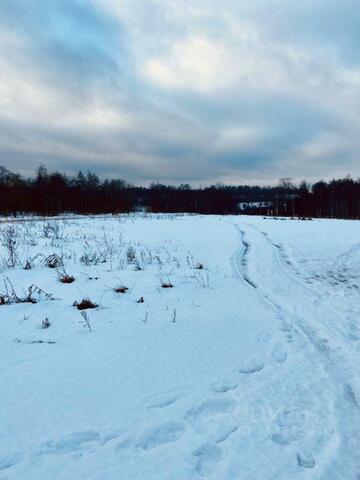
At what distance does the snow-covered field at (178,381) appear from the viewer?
2347 mm

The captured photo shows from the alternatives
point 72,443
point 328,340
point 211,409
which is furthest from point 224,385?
point 328,340

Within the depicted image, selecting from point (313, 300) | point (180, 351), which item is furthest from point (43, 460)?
point (313, 300)

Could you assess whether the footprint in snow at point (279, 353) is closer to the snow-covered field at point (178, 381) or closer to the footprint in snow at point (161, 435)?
the snow-covered field at point (178, 381)

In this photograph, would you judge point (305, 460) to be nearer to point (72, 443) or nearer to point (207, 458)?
point (207, 458)

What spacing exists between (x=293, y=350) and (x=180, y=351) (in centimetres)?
133

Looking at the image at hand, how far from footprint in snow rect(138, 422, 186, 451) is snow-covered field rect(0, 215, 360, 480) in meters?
0.01

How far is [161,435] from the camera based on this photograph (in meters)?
2.60

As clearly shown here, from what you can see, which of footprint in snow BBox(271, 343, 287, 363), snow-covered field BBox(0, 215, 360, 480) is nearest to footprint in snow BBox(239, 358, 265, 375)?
snow-covered field BBox(0, 215, 360, 480)

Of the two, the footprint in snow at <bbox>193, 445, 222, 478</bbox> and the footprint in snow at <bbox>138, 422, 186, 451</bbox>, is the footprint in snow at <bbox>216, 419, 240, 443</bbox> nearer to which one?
the footprint in snow at <bbox>193, 445, 222, 478</bbox>

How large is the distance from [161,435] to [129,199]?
82.0 metres

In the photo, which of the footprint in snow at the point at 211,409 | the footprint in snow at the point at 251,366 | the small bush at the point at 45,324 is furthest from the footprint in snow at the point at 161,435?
the small bush at the point at 45,324

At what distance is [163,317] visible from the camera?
5086 mm

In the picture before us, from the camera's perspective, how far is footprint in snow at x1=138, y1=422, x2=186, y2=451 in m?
2.50

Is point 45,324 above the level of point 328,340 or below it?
above
